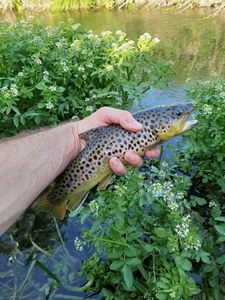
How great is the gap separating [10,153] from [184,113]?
0.80m

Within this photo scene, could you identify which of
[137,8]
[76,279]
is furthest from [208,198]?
[137,8]

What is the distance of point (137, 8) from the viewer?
11.6 meters

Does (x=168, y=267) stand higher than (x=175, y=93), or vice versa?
(x=168, y=267)

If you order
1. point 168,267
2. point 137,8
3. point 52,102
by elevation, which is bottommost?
point 137,8

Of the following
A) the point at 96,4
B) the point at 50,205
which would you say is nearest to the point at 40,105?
the point at 50,205

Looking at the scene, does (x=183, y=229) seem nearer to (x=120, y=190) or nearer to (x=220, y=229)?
(x=220, y=229)

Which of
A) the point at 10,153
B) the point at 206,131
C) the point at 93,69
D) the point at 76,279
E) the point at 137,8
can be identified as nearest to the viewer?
the point at 10,153

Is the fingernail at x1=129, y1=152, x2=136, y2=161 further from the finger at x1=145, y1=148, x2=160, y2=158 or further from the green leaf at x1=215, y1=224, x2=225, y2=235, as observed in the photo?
the green leaf at x1=215, y1=224, x2=225, y2=235

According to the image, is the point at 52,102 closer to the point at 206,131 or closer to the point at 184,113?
the point at 206,131

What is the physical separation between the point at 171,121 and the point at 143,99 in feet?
8.68

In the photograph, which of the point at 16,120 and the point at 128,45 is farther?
the point at 128,45

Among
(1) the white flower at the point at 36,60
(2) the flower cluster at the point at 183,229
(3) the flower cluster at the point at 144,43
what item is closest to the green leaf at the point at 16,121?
(1) the white flower at the point at 36,60

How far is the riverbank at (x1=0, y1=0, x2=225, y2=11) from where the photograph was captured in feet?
35.4

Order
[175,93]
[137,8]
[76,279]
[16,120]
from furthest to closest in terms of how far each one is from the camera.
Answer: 1. [137,8]
2. [175,93]
3. [16,120]
4. [76,279]
